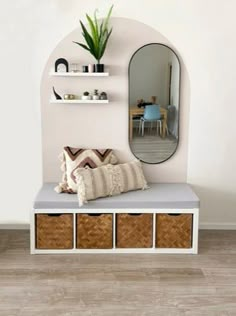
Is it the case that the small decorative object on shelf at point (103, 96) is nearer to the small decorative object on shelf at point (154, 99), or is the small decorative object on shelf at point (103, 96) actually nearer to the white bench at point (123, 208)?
the small decorative object on shelf at point (154, 99)

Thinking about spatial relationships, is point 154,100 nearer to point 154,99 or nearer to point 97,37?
point 154,99

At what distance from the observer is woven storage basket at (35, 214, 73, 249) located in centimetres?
396

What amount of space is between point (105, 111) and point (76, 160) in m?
0.51

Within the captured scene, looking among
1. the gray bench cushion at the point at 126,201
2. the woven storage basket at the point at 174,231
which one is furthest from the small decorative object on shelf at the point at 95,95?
the woven storage basket at the point at 174,231

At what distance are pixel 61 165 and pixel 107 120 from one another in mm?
575

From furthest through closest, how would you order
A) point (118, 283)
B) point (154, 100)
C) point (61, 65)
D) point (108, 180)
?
point (154, 100) < point (61, 65) < point (108, 180) < point (118, 283)

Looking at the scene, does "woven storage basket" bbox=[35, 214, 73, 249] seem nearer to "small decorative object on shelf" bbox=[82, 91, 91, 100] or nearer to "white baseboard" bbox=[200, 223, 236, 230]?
"small decorative object on shelf" bbox=[82, 91, 91, 100]

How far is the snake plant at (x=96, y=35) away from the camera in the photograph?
13.4ft

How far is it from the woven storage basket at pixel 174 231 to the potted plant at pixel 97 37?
137 centimetres

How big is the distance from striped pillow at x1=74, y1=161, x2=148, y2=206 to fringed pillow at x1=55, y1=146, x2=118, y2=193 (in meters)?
Result: 0.15

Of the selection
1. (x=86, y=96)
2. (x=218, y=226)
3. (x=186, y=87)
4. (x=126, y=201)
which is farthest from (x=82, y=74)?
(x=218, y=226)

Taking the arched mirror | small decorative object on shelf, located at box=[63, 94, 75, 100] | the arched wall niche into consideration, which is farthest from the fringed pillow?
small decorative object on shelf, located at box=[63, 94, 75, 100]

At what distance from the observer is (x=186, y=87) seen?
435cm

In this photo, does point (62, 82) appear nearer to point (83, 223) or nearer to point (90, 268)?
point (83, 223)
